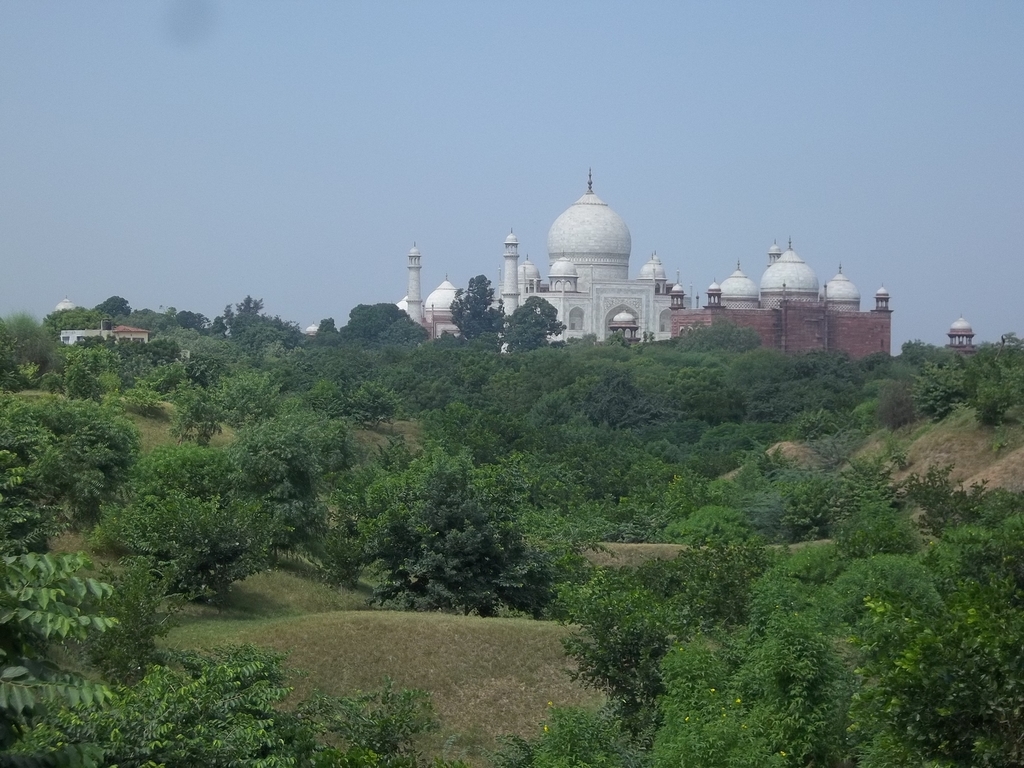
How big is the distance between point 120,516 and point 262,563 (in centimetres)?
180

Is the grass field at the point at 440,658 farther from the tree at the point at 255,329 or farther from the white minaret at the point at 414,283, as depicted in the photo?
the white minaret at the point at 414,283

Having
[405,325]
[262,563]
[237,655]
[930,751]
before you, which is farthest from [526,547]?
[405,325]

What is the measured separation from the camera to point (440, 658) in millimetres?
15359

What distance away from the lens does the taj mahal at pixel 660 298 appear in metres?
60.8

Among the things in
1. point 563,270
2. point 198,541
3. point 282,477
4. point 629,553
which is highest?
point 563,270

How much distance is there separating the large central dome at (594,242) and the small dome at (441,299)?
7.12 meters

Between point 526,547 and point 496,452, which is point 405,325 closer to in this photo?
point 496,452

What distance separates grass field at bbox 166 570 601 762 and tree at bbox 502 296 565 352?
42166mm

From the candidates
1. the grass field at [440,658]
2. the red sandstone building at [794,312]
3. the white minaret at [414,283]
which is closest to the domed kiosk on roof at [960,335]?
the red sandstone building at [794,312]

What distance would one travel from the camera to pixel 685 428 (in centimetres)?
3753

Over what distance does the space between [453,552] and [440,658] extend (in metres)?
2.41

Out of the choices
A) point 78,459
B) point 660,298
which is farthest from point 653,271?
point 78,459

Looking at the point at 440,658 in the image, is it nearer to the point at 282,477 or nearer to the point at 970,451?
the point at 282,477

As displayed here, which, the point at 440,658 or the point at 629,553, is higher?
the point at 629,553
